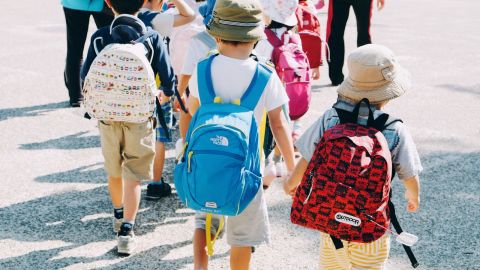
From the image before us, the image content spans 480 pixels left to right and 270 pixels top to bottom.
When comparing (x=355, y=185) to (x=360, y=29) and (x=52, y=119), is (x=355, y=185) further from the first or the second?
(x=360, y=29)

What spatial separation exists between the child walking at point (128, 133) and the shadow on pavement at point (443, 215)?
A: 101 cm

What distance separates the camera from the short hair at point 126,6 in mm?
3850

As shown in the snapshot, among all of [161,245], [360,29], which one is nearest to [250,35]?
[161,245]

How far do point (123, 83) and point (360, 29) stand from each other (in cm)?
467

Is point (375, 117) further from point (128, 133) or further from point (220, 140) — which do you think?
point (128, 133)

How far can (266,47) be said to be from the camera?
4.61 m

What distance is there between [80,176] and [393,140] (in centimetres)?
294

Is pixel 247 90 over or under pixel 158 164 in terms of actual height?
over

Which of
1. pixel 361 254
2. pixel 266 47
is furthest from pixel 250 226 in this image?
pixel 266 47

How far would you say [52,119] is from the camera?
6477 mm

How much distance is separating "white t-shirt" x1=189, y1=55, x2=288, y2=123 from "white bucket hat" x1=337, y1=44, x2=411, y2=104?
443 mm

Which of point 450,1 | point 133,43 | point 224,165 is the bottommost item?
point 450,1

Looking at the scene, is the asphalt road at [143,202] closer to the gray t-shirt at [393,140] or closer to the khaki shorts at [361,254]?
the khaki shorts at [361,254]

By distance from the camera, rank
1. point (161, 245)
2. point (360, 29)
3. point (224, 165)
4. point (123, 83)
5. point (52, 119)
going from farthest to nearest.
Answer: point (360, 29), point (52, 119), point (161, 245), point (123, 83), point (224, 165)
